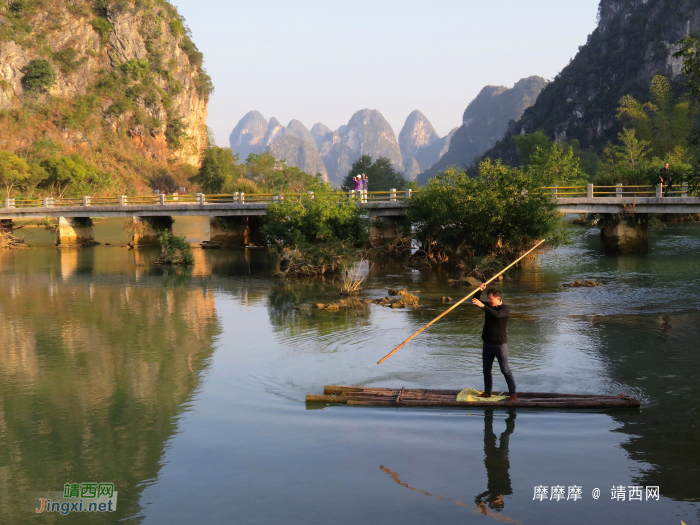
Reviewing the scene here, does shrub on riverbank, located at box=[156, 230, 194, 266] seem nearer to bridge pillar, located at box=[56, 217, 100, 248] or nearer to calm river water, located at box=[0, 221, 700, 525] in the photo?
calm river water, located at box=[0, 221, 700, 525]

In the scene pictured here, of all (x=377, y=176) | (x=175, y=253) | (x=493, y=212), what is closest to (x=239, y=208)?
(x=175, y=253)

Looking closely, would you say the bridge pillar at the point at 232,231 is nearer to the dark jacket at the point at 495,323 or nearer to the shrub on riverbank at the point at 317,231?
the shrub on riverbank at the point at 317,231

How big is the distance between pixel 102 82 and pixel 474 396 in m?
95.7

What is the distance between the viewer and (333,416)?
35.8ft

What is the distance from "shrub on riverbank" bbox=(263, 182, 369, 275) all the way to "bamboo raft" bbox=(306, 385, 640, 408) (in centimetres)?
1765

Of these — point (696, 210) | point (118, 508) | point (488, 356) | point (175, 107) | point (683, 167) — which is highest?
point (175, 107)

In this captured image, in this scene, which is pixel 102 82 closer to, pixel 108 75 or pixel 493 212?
pixel 108 75

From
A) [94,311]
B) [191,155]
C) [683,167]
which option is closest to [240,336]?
[94,311]

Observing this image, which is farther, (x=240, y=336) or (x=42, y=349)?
(x=240, y=336)

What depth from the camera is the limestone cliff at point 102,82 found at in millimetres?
83375

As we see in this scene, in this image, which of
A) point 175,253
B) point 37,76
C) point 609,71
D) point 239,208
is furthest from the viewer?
point 609,71

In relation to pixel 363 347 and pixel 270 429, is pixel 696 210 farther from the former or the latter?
pixel 270 429

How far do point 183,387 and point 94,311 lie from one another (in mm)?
9767

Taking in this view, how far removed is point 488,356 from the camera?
1078 cm
